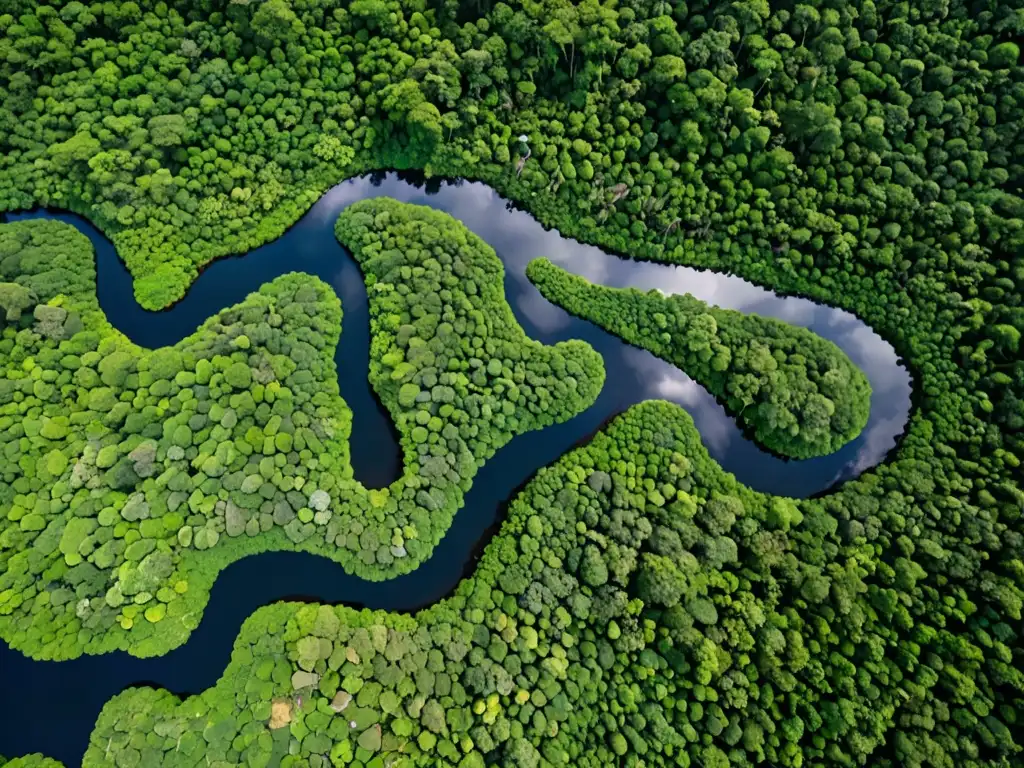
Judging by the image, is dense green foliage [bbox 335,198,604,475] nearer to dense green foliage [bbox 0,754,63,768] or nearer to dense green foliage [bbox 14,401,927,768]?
dense green foliage [bbox 14,401,927,768]

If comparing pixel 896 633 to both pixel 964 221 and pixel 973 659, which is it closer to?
pixel 973 659

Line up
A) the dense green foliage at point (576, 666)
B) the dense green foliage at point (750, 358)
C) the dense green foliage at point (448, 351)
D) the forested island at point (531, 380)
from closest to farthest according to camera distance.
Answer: the dense green foliage at point (576, 666) < the forested island at point (531, 380) < the dense green foliage at point (448, 351) < the dense green foliage at point (750, 358)

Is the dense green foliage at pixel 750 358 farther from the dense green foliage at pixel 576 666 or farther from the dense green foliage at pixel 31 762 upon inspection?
the dense green foliage at pixel 31 762

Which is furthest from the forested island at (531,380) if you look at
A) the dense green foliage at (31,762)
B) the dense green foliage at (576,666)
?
the dense green foliage at (31,762)

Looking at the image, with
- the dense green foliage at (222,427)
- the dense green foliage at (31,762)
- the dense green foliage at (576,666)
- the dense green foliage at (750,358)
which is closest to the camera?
the dense green foliage at (31,762)

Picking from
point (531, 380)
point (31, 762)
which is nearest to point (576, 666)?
point (531, 380)

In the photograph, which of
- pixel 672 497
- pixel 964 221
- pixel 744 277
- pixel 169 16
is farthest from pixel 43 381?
pixel 964 221

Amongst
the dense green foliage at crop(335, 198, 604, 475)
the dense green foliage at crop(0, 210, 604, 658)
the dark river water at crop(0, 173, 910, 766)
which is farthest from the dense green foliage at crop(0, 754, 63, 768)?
the dense green foliage at crop(335, 198, 604, 475)
